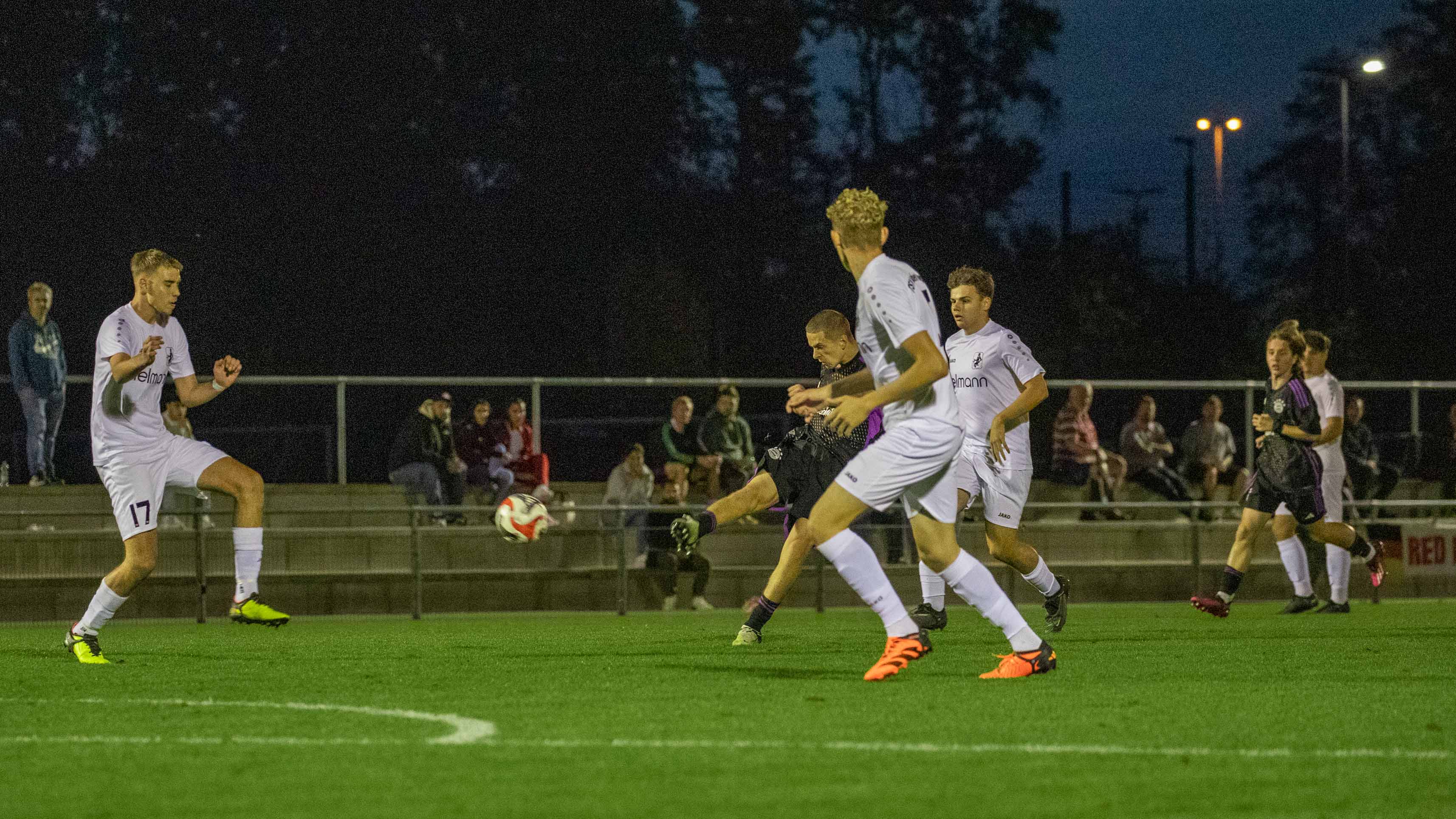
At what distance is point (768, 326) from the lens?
3781cm

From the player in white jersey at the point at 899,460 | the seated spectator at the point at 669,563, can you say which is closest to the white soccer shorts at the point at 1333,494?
the seated spectator at the point at 669,563

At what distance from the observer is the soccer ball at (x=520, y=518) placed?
1244 centimetres

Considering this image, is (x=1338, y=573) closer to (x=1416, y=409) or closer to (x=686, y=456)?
(x=686, y=456)

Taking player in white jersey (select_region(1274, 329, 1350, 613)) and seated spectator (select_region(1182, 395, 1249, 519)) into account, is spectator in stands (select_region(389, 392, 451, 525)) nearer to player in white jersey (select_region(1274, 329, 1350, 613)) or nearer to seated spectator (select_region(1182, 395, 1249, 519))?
player in white jersey (select_region(1274, 329, 1350, 613))

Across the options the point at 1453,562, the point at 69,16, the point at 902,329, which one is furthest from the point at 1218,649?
the point at 69,16

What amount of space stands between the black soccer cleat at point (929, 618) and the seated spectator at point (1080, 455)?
8941mm

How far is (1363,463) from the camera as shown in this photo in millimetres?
21047

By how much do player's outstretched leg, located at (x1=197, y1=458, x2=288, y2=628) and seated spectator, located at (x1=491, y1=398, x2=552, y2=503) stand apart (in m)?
8.26

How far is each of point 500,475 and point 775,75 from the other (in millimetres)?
19792

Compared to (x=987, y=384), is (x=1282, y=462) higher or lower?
lower

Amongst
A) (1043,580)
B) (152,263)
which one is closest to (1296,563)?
(1043,580)

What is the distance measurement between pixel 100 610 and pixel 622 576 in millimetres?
7390

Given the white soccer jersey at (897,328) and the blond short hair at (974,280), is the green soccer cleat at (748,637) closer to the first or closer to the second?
the blond short hair at (974,280)

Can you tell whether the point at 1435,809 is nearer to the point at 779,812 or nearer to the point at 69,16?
the point at 779,812
